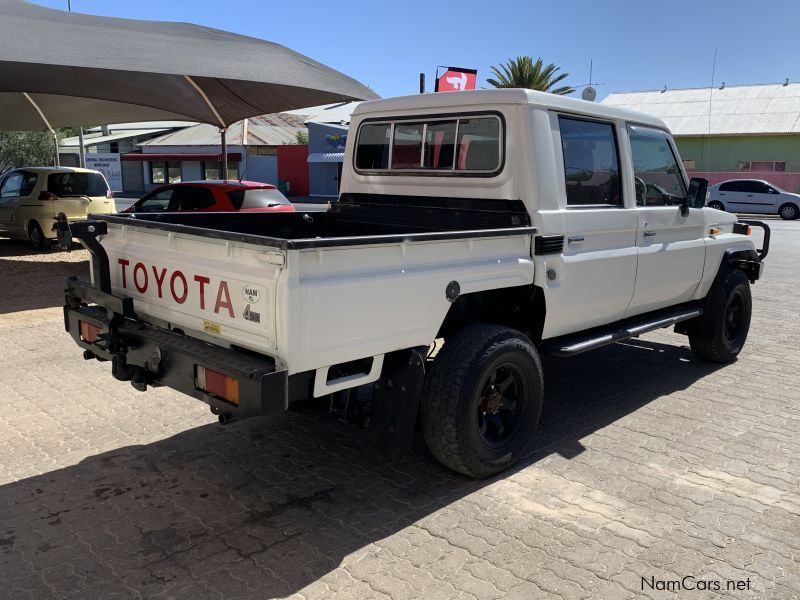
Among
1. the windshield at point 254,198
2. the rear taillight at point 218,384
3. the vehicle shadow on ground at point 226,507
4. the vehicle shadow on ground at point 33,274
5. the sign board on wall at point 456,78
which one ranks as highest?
the sign board on wall at point 456,78

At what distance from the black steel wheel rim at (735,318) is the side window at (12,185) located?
1334 cm

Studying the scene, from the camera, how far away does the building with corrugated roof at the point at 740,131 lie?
116ft

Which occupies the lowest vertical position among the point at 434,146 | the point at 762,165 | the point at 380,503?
the point at 380,503

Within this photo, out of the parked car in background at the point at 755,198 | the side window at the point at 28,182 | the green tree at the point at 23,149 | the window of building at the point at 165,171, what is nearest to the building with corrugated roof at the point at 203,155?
the window of building at the point at 165,171

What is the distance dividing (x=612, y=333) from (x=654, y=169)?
4.66 feet

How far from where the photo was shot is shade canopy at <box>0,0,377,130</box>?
347 inches

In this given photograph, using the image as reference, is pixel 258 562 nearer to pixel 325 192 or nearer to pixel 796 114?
pixel 325 192

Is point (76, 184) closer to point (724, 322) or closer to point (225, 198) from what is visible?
point (225, 198)

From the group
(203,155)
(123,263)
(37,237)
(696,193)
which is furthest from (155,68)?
(203,155)

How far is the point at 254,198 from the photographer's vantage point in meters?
10.1

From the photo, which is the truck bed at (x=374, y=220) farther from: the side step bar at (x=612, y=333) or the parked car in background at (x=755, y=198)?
the parked car in background at (x=755, y=198)

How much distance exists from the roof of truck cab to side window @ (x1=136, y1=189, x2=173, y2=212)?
7.37 metres

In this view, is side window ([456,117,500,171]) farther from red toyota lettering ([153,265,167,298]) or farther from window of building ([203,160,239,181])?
window of building ([203,160,239,181])

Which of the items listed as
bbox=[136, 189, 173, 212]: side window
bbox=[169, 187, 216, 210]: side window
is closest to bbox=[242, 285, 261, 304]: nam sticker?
bbox=[169, 187, 216, 210]: side window
